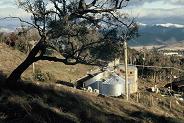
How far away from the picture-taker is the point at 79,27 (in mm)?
20656

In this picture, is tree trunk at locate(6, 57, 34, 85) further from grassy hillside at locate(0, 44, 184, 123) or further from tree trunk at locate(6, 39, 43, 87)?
grassy hillside at locate(0, 44, 184, 123)

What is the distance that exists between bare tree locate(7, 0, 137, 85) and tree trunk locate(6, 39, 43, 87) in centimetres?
31

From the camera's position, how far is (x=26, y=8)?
66.0 feet

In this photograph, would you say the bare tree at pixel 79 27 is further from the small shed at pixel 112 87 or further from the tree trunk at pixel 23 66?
the small shed at pixel 112 87

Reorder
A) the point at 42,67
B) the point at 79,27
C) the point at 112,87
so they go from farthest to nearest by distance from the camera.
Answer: the point at 112,87 → the point at 42,67 → the point at 79,27

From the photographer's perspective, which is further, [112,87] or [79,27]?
[112,87]

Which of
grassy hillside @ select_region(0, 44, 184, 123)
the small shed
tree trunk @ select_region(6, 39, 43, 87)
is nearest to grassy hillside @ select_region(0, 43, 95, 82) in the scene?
the small shed

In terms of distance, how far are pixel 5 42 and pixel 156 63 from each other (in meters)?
61.2

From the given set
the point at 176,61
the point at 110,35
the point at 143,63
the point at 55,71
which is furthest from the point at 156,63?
the point at 110,35

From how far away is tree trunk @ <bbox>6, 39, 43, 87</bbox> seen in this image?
71.3 feet

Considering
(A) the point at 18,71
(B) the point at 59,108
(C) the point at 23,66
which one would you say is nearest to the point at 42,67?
(A) the point at 18,71

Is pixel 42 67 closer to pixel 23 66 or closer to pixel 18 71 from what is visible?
pixel 18 71

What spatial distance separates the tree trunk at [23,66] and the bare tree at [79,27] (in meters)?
0.31

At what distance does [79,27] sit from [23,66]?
12.5ft
